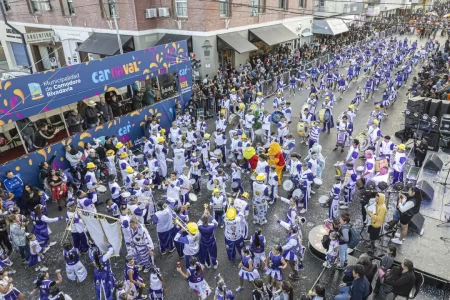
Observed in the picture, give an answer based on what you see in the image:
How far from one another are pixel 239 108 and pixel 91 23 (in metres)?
14.4

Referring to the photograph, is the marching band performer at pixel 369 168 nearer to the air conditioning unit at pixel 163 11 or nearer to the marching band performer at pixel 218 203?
the marching band performer at pixel 218 203

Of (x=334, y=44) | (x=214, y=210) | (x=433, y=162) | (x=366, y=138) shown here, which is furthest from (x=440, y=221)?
(x=334, y=44)

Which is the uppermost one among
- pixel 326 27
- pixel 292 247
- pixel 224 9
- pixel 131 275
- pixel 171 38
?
pixel 224 9

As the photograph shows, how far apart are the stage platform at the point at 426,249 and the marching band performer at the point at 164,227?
3.82 meters

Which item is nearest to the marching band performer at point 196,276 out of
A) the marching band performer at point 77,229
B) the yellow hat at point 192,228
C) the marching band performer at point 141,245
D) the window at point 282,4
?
the yellow hat at point 192,228

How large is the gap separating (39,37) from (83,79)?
14101 mm

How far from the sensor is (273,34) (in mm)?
27531

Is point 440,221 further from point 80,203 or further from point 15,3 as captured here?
point 15,3

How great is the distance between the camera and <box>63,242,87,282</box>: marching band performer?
26.5ft

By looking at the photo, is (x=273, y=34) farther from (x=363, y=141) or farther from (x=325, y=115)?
(x=363, y=141)

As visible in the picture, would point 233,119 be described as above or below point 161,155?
below

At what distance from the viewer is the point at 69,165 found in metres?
13.5

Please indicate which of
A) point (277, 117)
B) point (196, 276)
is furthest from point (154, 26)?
point (196, 276)

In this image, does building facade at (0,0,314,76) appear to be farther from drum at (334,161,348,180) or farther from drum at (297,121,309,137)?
drum at (334,161,348,180)
